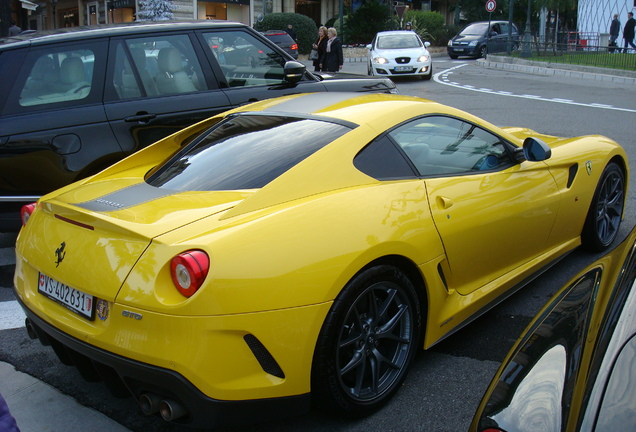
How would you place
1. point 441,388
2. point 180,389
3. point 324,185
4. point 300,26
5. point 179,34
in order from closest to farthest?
point 180,389 < point 324,185 < point 441,388 < point 179,34 < point 300,26

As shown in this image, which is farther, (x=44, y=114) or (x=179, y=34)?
(x=179, y=34)

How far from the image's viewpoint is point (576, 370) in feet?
5.93

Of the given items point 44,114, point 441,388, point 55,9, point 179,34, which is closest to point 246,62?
point 179,34

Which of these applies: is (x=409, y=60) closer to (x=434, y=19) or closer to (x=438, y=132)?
(x=438, y=132)

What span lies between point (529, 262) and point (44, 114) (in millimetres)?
3660

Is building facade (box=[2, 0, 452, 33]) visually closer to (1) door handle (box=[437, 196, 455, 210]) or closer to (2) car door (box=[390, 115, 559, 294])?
(2) car door (box=[390, 115, 559, 294])

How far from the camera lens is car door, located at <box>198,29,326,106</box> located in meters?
6.07

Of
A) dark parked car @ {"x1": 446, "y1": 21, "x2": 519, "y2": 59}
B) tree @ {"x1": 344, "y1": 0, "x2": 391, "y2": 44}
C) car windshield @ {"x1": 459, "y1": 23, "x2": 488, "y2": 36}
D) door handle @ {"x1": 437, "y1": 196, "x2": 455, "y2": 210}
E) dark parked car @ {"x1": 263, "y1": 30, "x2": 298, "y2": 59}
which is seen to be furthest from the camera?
tree @ {"x1": 344, "y1": 0, "x2": 391, "y2": 44}

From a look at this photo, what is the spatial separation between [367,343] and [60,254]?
1.40m

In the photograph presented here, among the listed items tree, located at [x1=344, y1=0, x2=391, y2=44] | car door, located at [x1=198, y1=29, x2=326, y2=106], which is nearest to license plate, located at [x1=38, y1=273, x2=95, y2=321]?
car door, located at [x1=198, y1=29, x2=326, y2=106]

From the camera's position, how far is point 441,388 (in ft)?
10.9

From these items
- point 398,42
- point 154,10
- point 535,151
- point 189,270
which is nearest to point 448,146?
point 535,151

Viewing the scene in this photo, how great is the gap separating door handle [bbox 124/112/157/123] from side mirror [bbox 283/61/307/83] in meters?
1.41

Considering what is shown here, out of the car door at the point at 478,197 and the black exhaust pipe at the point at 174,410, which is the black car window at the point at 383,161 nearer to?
the car door at the point at 478,197
